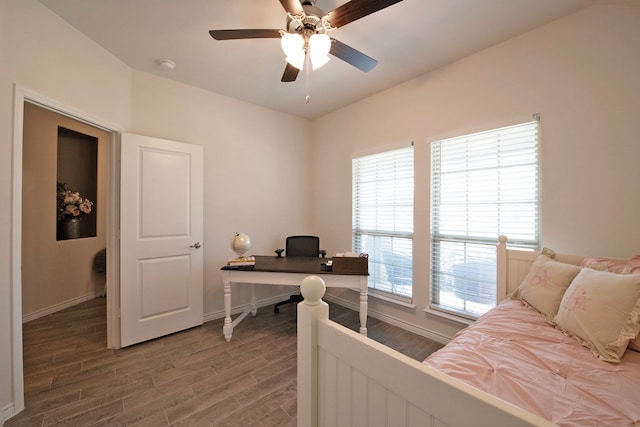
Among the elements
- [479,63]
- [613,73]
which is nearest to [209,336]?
[479,63]

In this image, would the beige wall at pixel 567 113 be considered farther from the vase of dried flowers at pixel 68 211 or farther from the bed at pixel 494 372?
the vase of dried flowers at pixel 68 211

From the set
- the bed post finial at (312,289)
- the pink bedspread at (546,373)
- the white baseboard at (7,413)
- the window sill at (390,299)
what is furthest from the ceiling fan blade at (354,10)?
the white baseboard at (7,413)

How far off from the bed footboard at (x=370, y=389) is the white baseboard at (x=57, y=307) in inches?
157

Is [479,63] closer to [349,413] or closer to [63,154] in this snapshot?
[349,413]

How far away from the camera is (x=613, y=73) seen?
5.55 feet

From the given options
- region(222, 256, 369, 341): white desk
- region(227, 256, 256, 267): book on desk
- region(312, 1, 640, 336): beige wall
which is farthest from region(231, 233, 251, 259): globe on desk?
region(312, 1, 640, 336): beige wall

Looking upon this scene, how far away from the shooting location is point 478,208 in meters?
2.34

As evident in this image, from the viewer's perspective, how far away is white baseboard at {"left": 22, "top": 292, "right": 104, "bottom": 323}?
117 inches

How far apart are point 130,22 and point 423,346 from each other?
3764mm

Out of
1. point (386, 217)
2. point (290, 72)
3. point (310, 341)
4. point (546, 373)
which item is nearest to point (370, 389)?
point (310, 341)

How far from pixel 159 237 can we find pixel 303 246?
162 centimetres

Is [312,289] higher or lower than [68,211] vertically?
lower

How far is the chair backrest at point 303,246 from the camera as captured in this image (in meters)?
3.27

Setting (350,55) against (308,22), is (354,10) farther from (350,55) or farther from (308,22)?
(350,55)
